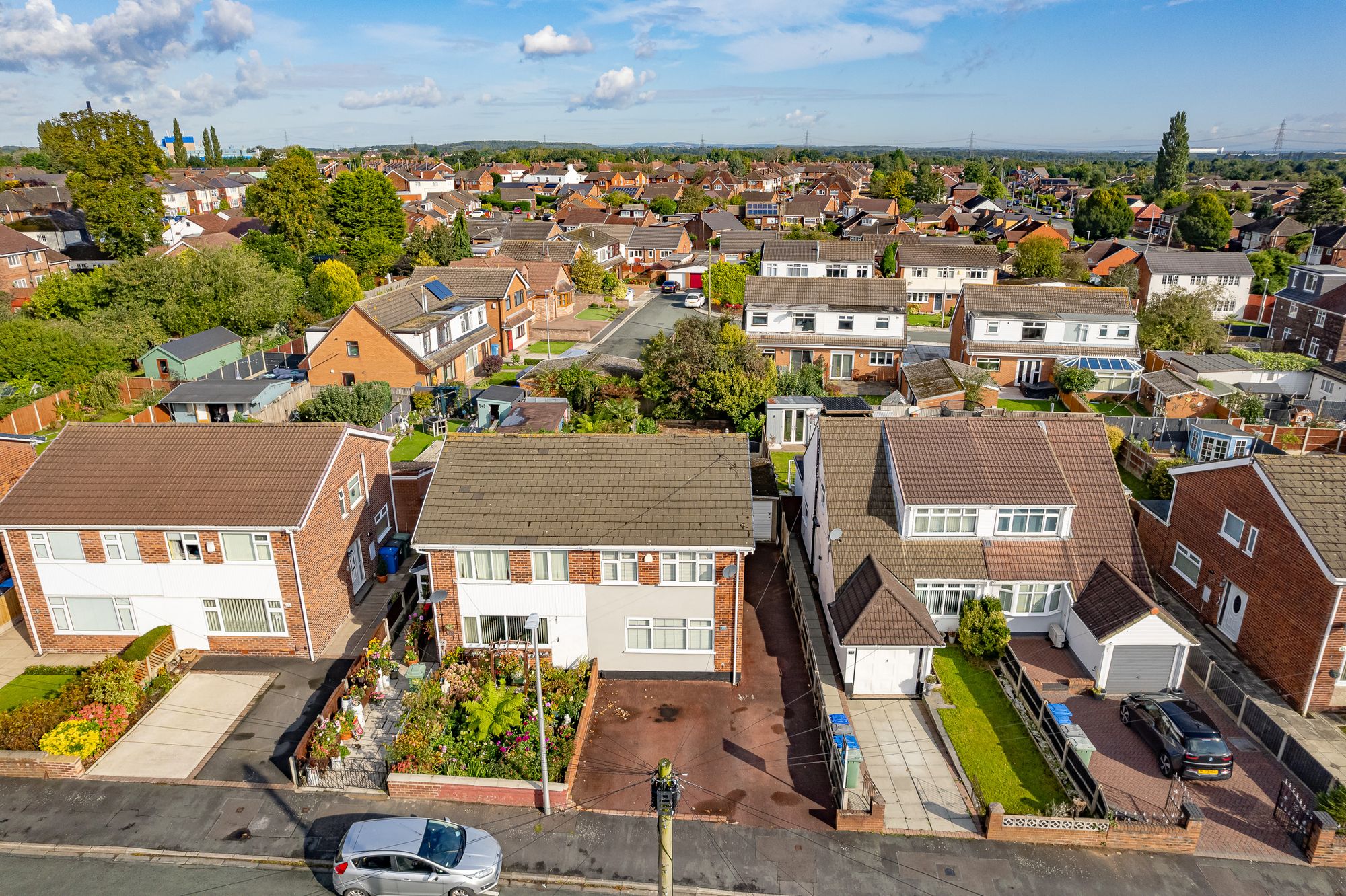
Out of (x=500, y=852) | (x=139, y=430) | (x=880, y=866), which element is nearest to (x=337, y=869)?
(x=500, y=852)

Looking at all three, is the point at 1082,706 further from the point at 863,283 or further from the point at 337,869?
the point at 863,283

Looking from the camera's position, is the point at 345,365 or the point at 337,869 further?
the point at 345,365

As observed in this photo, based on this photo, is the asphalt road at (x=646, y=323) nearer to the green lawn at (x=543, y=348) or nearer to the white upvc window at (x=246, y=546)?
the green lawn at (x=543, y=348)

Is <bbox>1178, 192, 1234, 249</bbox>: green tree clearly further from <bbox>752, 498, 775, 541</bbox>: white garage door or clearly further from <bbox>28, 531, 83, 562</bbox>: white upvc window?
<bbox>28, 531, 83, 562</bbox>: white upvc window

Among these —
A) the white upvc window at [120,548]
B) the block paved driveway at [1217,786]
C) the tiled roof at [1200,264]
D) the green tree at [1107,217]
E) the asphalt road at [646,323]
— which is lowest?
the block paved driveway at [1217,786]

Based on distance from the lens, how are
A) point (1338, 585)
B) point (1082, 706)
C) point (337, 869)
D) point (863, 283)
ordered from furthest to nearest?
A: point (863, 283), point (1082, 706), point (1338, 585), point (337, 869)

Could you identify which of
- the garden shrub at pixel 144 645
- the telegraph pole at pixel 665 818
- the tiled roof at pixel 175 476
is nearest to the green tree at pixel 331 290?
the tiled roof at pixel 175 476

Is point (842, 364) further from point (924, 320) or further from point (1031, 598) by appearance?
point (1031, 598)
